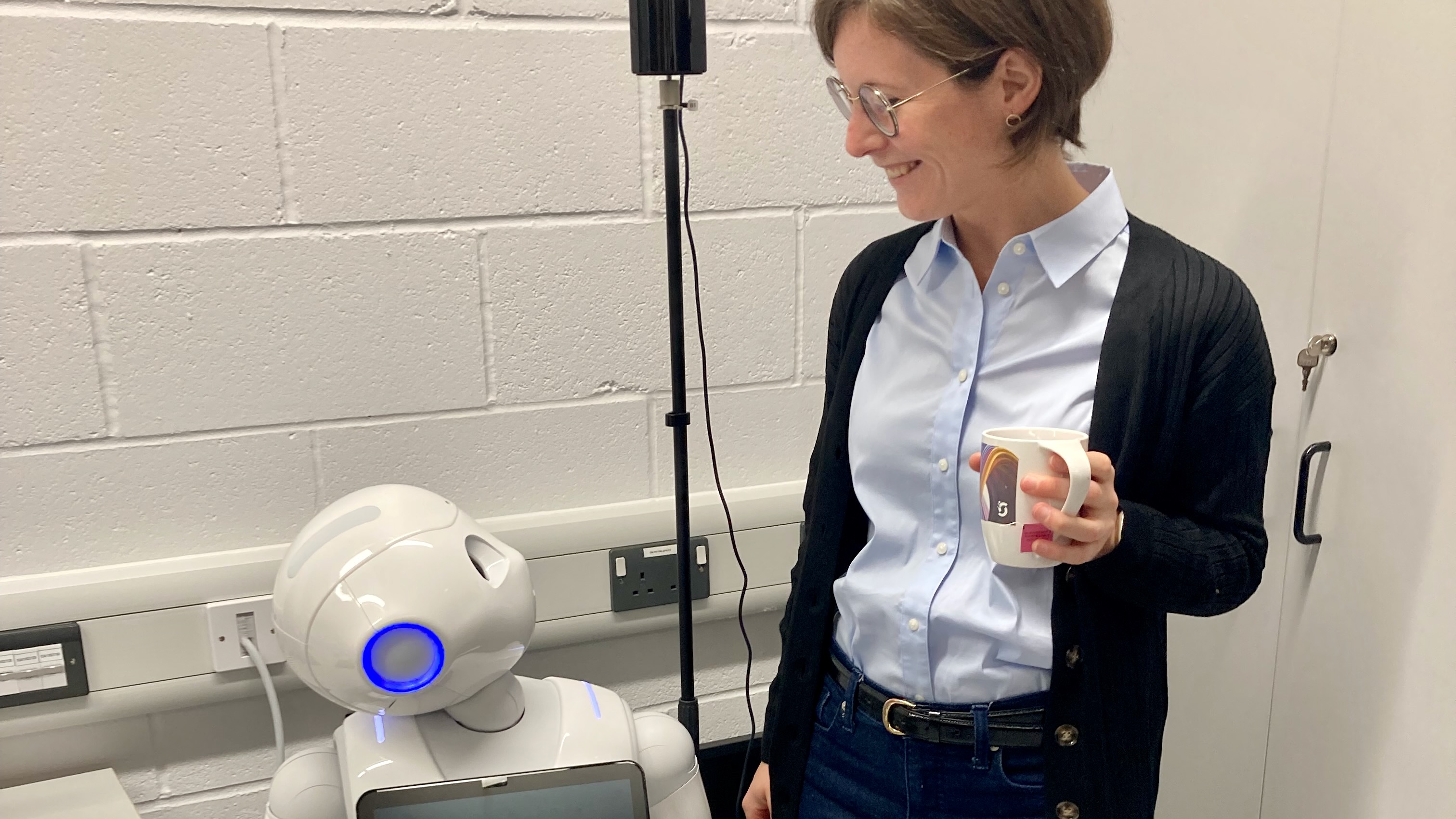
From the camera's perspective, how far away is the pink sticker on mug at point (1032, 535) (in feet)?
2.66

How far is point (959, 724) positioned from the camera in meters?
0.96

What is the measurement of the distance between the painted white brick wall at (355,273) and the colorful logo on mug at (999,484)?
0.73 metres

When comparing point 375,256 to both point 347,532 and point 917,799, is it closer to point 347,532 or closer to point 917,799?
point 347,532

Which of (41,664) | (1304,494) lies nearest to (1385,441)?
(1304,494)

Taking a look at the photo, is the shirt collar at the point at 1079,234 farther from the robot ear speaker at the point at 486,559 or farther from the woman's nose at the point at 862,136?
the robot ear speaker at the point at 486,559

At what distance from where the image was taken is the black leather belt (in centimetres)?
95

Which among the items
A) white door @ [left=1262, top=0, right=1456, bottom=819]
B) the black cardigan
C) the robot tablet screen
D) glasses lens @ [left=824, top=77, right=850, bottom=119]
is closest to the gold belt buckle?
the black cardigan

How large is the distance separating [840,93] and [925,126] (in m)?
0.10

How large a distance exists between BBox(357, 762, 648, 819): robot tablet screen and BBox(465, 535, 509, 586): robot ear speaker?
181mm

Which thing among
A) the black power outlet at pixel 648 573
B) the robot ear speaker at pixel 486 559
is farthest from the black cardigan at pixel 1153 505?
the black power outlet at pixel 648 573

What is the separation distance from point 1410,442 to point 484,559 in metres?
1.09

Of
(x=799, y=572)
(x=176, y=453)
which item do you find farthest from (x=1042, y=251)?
(x=176, y=453)

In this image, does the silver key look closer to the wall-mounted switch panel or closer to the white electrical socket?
the white electrical socket

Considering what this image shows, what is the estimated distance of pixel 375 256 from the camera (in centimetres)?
131
